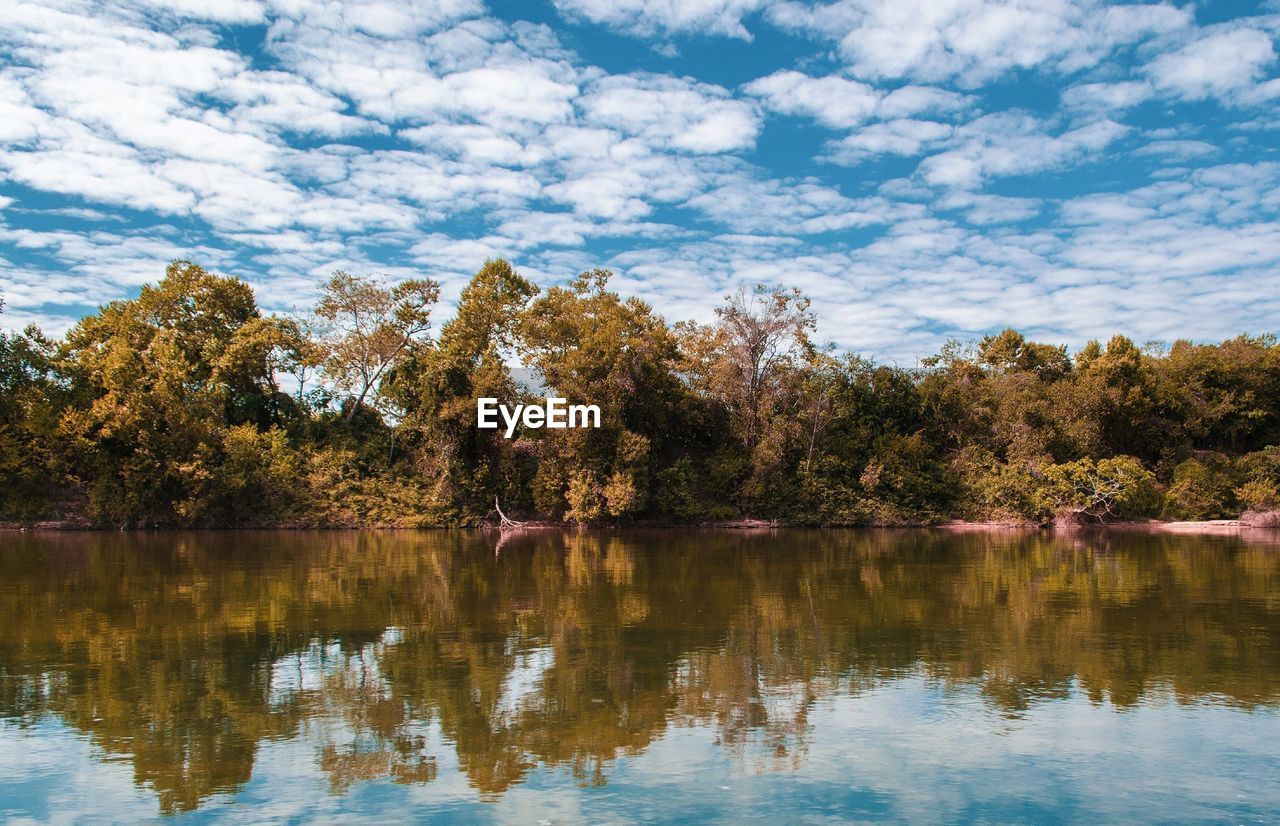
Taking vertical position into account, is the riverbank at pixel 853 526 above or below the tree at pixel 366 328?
below

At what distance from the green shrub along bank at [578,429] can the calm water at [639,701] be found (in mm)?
19964

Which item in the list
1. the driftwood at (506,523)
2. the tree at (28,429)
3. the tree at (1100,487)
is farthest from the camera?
the driftwood at (506,523)

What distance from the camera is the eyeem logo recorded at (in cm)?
3681

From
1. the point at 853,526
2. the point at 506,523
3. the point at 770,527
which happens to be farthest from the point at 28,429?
the point at 853,526

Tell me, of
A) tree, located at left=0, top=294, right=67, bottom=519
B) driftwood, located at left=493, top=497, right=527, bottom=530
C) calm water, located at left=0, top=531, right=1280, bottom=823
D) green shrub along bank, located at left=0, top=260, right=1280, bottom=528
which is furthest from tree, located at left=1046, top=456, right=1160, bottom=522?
tree, located at left=0, top=294, right=67, bottom=519

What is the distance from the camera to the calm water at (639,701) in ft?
19.4

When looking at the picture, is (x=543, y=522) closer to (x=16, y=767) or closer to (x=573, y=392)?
(x=573, y=392)

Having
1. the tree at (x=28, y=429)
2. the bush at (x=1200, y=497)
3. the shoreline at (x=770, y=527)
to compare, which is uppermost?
the tree at (x=28, y=429)

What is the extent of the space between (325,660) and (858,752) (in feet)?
20.1

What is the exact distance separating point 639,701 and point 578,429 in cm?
2885

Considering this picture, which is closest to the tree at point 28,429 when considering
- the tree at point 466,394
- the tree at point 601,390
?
the tree at point 466,394

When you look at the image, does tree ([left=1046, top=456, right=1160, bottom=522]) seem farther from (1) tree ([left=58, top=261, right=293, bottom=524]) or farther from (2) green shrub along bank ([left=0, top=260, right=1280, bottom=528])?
(1) tree ([left=58, top=261, right=293, bottom=524])

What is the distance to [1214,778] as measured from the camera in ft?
20.3

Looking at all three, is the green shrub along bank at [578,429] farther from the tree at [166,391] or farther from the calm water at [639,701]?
the calm water at [639,701]
